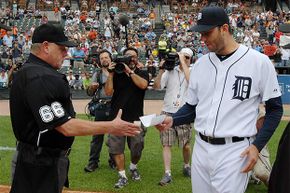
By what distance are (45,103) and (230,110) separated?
4.35 ft

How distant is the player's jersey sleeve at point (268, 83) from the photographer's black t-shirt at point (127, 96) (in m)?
3.33

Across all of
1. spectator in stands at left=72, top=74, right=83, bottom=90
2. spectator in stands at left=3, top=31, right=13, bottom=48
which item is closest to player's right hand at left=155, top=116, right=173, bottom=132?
spectator in stands at left=72, top=74, right=83, bottom=90

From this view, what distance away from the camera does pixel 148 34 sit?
28.5 m

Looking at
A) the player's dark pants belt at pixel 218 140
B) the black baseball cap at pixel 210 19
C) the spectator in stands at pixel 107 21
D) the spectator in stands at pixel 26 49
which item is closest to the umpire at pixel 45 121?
the player's dark pants belt at pixel 218 140

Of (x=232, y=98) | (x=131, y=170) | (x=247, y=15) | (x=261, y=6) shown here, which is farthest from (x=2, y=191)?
(x=261, y=6)

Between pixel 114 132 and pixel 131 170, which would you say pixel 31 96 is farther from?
pixel 131 170

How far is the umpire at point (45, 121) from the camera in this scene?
3.46 meters

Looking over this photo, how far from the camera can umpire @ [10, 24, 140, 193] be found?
3.46m

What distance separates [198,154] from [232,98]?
0.52 metres

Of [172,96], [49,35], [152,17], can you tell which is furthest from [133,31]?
[49,35]

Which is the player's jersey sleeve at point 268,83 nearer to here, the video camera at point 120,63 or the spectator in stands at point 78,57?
the video camera at point 120,63

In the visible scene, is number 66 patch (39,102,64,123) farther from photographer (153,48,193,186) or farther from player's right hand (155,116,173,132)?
photographer (153,48,193,186)

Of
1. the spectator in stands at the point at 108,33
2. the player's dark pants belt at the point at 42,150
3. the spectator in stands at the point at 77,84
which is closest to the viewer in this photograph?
the player's dark pants belt at the point at 42,150

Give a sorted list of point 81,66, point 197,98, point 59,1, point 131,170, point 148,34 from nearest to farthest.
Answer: point 197,98 → point 131,170 → point 81,66 → point 148,34 → point 59,1
